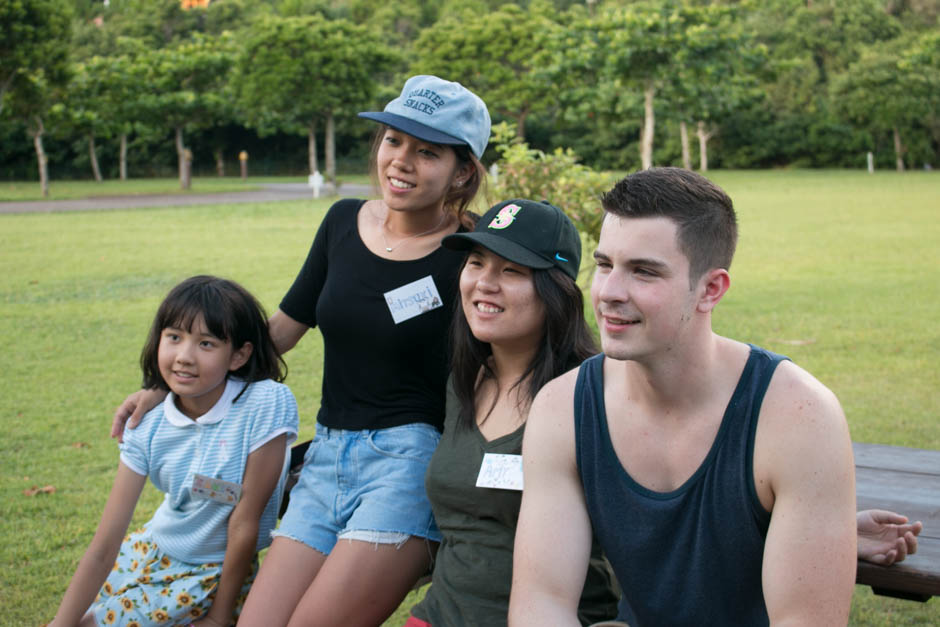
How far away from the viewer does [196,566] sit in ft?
10.4

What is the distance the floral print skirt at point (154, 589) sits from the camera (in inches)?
120

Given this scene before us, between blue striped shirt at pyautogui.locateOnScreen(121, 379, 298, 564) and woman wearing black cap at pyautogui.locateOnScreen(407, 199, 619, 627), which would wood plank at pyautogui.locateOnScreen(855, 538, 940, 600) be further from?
blue striped shirt at pyautogui.locateOnScreen(121, 379, 298, 564)

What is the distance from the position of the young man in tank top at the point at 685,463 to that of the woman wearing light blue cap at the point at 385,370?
87cm

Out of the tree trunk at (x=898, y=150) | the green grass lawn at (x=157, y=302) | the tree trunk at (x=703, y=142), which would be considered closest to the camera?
the green grass lawn at (x=157, y=302)

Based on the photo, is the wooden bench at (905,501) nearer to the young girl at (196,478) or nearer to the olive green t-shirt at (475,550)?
the olive green t-shirt at (475,550)

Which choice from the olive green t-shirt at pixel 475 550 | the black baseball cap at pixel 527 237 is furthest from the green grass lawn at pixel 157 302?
the black baseball cap at pixel 527 237

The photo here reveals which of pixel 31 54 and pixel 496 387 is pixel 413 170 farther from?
pixel 31 54

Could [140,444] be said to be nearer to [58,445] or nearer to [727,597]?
[727,597]

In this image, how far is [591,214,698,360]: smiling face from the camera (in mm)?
1997

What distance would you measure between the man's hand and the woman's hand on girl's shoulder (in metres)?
2.23

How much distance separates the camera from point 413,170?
3.25 metres

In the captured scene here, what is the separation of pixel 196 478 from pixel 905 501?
82.4 inches

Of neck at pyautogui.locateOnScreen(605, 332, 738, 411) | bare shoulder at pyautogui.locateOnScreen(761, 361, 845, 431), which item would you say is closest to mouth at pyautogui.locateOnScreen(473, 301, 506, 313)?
neck at pyautogui.locateOnScreen(605, 332, 738, 411)

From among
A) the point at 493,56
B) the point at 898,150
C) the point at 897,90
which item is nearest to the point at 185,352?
the point at 493,56
